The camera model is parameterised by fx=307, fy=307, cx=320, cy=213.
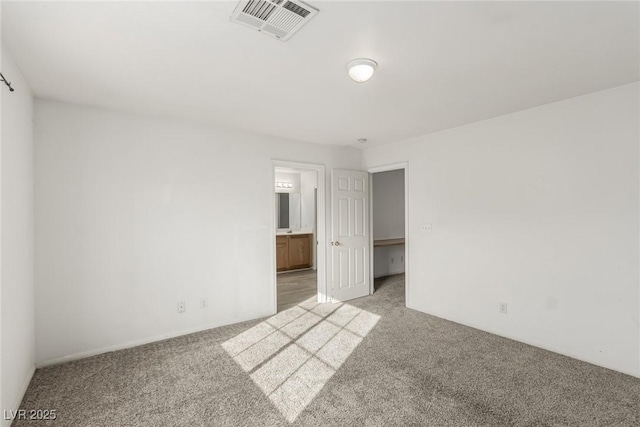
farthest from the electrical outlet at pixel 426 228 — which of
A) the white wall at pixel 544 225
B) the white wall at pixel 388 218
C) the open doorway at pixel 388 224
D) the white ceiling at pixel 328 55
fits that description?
the white wall at pixel 388 218

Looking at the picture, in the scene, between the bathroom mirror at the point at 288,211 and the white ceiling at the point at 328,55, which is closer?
the white ceiling at the point at 328,55

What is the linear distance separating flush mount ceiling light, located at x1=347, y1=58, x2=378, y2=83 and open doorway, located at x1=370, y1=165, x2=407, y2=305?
168 inches

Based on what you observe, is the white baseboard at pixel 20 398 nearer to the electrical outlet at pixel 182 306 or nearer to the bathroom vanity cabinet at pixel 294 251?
the electrical outlet at pixel 182 306

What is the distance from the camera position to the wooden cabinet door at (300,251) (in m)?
6.98

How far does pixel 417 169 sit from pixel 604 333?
2566 millimetres

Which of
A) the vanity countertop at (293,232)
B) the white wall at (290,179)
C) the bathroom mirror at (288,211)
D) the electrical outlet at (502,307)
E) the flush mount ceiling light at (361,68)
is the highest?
the flush mount ceiling light at (361,68)

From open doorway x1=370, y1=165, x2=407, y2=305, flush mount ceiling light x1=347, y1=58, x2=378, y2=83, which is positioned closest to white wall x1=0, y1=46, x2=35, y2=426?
flush mount ceiling light x1=347, y1=58, x2=378, y2=83

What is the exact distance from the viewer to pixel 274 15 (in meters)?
1.65

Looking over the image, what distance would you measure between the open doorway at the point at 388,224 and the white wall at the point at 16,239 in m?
5.12

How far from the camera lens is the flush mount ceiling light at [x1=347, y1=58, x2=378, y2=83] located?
2.11 metres

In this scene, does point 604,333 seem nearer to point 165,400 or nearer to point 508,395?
point 508,395

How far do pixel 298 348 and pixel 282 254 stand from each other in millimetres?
3812

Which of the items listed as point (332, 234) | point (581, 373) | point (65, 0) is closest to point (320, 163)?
point (332, 234)

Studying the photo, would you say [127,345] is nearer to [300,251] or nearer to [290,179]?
[300,251]
